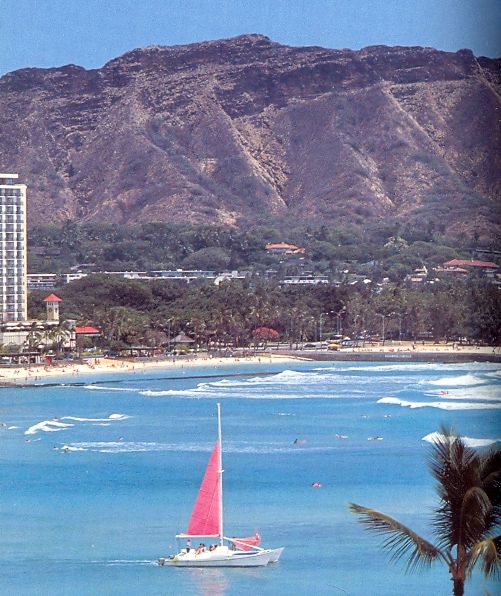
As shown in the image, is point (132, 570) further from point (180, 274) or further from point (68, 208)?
point (68, 208)

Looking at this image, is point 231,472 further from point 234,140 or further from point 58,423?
point 234,140

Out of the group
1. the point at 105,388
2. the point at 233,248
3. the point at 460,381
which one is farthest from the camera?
the point at 233,248

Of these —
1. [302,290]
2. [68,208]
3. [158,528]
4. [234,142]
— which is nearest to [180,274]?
[302,290]

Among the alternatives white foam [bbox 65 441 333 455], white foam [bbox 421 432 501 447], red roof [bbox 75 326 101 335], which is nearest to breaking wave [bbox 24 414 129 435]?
white foam [bbox 65 441 333 455]

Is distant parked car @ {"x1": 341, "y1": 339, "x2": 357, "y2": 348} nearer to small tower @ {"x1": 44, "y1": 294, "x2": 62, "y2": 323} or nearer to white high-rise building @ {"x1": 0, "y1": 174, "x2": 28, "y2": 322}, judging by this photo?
small tower @ {"x1": 44, "y1": 294, "x2": 62, "y2": 323}

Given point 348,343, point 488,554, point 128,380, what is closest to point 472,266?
point 348,343

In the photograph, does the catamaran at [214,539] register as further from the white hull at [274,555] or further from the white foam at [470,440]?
the white foam at [470,440]
